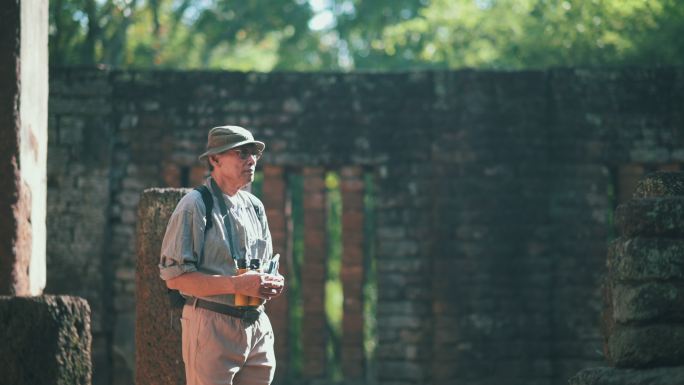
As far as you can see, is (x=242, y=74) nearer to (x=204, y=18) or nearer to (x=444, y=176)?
(x=444, y=176)

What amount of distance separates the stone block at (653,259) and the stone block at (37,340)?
2170 millimetres

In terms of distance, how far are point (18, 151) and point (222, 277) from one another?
3.36ft

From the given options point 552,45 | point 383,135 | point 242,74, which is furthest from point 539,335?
point 552,45

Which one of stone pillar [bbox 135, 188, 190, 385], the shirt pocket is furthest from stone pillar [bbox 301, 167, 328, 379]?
the shirt pocket

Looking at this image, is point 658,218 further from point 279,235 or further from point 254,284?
point 279,235

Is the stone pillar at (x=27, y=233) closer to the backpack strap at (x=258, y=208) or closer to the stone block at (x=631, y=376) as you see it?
the backpack strap at (x=258, y=208)

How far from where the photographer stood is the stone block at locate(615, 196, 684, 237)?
169 inches

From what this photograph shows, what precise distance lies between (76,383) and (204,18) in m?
14.7

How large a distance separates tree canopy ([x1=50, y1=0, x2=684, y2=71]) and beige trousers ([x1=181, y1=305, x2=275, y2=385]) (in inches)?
366

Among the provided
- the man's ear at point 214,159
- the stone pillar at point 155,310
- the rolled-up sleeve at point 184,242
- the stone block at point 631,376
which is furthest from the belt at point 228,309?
the stone block at point 631,376

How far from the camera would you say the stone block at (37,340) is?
13.3ft

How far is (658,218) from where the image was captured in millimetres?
4289

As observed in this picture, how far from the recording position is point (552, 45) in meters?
14.2

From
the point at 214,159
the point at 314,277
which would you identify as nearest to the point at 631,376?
the point at 214,159
